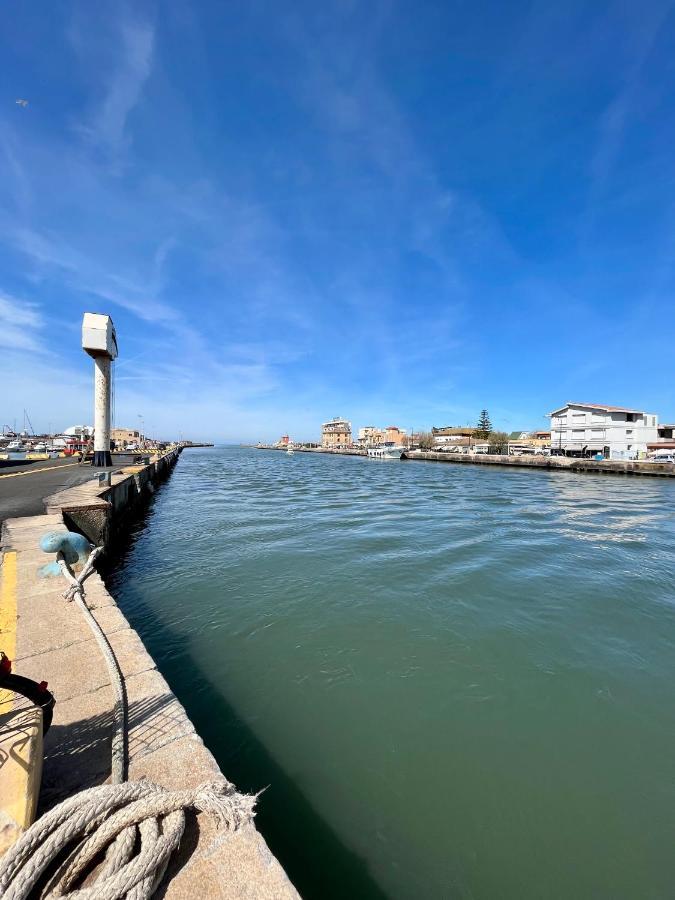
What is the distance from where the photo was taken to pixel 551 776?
335 cm

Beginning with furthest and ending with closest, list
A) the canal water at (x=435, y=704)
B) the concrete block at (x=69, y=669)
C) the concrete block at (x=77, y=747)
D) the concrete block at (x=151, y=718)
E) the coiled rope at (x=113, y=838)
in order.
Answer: the concrete block at (x=69, y=669)
the canal water at (x=435, y=704)
the concrete block at (x=151, y=718)
the concrete block at (x=77, y=747)
the coiled rope at (x=113, y=838)

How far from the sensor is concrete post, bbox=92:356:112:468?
66.5 feet

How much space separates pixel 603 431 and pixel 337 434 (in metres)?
90.2

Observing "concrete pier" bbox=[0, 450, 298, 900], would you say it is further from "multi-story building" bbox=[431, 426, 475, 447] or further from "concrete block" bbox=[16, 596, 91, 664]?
"multi-story building" bbox=[431, 426, 475, 447]

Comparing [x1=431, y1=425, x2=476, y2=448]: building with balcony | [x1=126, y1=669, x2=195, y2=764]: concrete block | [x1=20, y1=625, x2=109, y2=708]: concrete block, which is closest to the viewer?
[x1=126, y1=669, x2=195, y2=764]: concrete block

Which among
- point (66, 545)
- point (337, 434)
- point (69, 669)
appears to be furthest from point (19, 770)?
point (337, 434)

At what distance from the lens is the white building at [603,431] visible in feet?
161

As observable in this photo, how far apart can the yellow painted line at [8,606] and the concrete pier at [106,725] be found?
0.01 metres

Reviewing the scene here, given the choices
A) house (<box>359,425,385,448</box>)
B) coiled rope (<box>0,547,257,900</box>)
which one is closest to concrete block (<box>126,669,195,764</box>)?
coiled rope (<box>0,547,257,900</box>)

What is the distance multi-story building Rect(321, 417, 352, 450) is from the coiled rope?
126 metres

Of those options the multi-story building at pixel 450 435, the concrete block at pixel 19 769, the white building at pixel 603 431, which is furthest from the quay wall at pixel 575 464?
the concrete block at pixel 19 769

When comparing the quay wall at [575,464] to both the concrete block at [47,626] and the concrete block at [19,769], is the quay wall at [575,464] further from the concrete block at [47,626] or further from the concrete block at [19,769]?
the concrete block at [19,769]

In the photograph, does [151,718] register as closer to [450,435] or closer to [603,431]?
[603,431]

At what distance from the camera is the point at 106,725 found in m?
2.59
